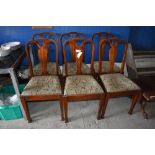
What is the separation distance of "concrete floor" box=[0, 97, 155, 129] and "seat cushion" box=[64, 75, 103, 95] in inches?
17.6

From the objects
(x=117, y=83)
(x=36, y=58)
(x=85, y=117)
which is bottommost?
(x=85, y=117)

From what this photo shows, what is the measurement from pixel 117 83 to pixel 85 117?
0.59m

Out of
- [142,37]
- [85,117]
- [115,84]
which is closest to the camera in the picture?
[115,84]

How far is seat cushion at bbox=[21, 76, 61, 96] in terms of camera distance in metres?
1.43

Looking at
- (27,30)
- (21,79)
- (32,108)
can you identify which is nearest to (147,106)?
(32,108)

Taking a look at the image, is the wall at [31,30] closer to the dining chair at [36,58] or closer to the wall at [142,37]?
the dining chair at [36,58]

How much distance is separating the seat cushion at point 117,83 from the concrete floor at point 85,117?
1.44 ft

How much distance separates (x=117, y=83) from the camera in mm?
1594

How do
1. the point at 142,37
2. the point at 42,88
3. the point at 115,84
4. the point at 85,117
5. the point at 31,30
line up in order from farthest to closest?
the point at 142,37 → the point at 31,30 → the point at 85,117 → the point at 115,84 → the point at 42,88

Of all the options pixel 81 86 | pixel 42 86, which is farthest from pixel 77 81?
pixel 42 86

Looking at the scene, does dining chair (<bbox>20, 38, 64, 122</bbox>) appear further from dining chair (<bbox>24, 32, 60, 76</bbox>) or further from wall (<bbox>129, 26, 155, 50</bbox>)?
wall (<bbox>129, 26, 155, 50</bbox>)

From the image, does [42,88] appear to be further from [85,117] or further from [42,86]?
[85,117]

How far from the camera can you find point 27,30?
1.95 metres

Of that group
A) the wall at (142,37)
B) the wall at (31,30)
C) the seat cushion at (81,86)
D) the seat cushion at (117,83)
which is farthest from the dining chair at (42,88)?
the wall at (142,37)
